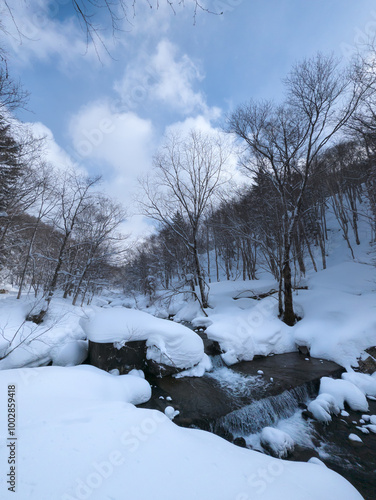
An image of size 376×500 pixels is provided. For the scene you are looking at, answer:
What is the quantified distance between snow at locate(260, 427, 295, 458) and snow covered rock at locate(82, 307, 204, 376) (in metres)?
2.95

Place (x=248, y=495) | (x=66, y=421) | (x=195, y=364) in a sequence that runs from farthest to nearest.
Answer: (x=195, y=364)
(x=66, y=421)
(x=248, y=495)

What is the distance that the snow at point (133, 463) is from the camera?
202 cm

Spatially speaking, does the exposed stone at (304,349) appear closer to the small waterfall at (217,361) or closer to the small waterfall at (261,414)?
the small waterfall at (261,414)

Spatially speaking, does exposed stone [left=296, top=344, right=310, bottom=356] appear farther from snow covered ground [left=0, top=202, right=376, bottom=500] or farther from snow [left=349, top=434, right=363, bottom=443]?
snow [left=349, top=434, right=363, bottom=443]

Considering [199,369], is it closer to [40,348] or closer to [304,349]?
[304,349]

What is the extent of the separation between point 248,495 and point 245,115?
41.8 ft

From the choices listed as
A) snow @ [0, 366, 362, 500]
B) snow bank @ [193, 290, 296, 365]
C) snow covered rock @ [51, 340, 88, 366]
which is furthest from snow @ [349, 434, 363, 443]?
snow covered rock @ [51, 340, 88, 366]

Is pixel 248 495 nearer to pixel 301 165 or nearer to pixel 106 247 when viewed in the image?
pixel 301 165

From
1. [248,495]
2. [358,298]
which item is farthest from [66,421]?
[358,298]

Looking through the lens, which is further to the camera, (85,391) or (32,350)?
(32,350)

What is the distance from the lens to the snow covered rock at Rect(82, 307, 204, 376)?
6.26m

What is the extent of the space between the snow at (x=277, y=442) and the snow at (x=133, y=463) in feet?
4.68

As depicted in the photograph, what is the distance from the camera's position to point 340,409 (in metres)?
5.15

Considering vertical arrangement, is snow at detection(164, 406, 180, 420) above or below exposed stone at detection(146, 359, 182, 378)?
below
